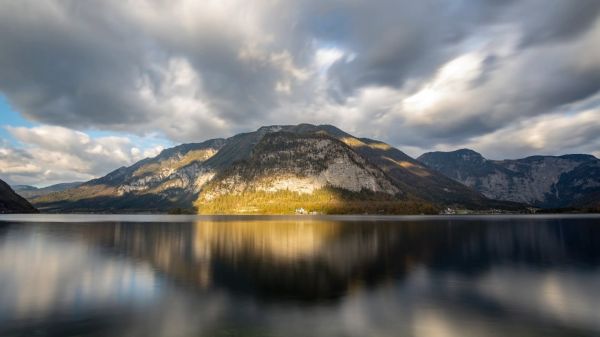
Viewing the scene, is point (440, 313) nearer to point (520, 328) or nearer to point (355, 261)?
point (520, 328)

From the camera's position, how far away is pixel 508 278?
148 ft

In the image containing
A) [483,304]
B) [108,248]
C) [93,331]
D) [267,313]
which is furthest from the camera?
[108,248]

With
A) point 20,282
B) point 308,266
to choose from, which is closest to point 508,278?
point 308,266

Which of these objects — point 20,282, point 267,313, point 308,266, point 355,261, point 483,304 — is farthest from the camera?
point 355,261

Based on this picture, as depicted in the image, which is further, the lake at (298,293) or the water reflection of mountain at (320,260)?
the water reflection of mountain at (320,260)

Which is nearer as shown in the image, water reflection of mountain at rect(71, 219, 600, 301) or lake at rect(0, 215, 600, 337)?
lake at rect(0, 215, 600, 337)

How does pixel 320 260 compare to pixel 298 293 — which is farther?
pixel 320 260

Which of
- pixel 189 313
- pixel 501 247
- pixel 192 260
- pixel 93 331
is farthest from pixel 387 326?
pixel 501 247

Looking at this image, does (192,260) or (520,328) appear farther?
(192,260)

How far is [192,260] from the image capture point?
191ft

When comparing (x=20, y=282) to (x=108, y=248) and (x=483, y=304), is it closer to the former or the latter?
(x=108, y=248)

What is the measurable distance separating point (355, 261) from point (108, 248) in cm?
5152

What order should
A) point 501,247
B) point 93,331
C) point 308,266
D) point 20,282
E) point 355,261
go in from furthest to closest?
point 501,247 → point 355,261 → point 308,266 → point 20,282 → point 93,331

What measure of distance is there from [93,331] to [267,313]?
12614 mm
